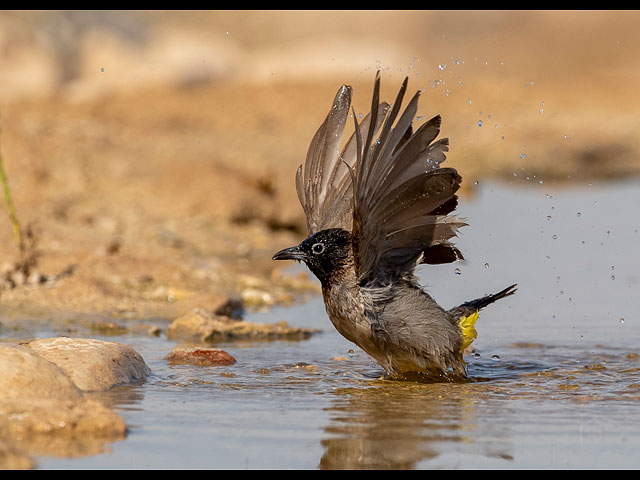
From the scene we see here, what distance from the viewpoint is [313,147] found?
662 cm

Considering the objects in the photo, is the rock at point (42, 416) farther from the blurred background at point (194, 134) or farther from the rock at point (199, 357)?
the blurred background at point (194, 134)

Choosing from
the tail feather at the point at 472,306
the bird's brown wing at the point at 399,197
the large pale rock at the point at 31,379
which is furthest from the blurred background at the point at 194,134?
the large pale rock at the point at 31,379

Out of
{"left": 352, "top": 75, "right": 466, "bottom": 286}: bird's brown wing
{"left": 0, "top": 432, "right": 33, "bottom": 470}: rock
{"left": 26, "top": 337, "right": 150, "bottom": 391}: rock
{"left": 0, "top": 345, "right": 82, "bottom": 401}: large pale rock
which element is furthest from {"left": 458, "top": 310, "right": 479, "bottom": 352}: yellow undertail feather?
{"left": 0, "top": 432, "right": 33, "bottom": 470}: rock

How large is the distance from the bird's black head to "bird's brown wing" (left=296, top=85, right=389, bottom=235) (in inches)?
19.2

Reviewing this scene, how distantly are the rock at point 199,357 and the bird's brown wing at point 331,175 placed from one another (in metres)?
0.94

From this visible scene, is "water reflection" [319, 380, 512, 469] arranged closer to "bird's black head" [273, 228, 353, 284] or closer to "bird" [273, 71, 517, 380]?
"bird" [273, 71, 517, 380]

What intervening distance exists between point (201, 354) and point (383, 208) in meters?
1.29

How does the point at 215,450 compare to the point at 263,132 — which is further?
the point at 263,132

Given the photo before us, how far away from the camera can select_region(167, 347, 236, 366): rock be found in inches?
240

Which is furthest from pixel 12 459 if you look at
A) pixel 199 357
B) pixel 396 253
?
pixel 396 253

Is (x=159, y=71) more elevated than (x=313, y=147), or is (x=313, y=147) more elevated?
(x=159, y=71)

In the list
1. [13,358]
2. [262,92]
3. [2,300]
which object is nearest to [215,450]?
[13,358]

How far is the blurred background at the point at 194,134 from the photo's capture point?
9594 millimetres

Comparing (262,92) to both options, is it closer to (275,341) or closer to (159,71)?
(159,71)
